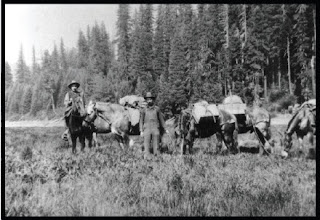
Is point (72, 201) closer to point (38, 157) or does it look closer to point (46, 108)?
point (38, 157)

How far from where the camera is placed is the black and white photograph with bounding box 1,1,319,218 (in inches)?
208

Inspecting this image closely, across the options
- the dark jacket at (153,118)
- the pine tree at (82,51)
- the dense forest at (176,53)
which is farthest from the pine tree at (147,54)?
the dark jacket at (153,118)

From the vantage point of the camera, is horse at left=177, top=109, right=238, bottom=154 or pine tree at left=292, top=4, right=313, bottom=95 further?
horse at left=177, top=109, right=238, bottom=154

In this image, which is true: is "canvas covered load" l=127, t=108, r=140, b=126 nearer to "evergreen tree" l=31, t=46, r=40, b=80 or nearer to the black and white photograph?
the black and white photograph

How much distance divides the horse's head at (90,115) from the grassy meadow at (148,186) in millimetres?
3803

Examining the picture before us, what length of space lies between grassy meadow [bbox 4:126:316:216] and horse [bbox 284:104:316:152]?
1.01 ft

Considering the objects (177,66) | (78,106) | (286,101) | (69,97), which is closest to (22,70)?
(69,97)

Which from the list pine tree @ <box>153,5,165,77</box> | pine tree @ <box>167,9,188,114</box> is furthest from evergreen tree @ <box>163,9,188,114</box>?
pine tree @ <box>153,5,165,77</box>

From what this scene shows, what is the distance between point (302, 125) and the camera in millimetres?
6746

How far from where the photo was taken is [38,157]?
6453 millimetres

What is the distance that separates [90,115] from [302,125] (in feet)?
24.1

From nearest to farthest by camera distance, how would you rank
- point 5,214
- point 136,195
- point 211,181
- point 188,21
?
1. point 5,214
2. point 136,195
3. point 211,181
4. point 188,21

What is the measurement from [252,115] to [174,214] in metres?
6.35
